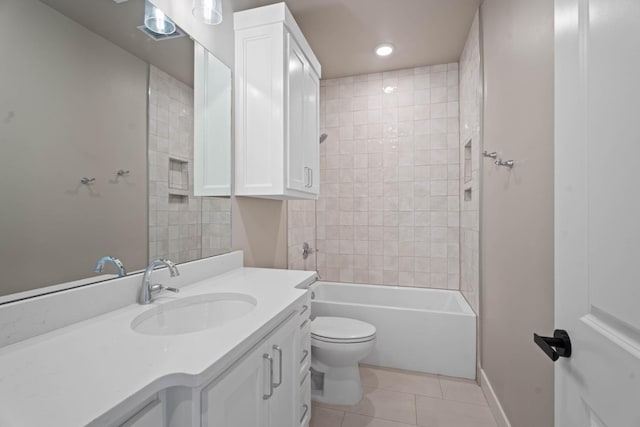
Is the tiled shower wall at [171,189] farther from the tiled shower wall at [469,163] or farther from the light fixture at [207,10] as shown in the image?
the tiled shower wall at [469,163]

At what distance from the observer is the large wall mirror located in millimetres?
792

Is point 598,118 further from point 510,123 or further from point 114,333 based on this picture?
point 114,333

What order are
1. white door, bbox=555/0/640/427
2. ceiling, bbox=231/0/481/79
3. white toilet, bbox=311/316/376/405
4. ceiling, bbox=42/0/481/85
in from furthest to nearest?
ceiling, bbox=231/0/481/79 → white toilet, bbox=311/316/376/405 → ceiling, bbox=42/0/481/85 → white door, bbox=555/0/640/427

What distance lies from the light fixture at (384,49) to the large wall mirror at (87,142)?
1.72 metres

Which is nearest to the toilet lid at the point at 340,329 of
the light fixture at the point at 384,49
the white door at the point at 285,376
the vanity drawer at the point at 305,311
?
the vanity drawer at the point at 305,311

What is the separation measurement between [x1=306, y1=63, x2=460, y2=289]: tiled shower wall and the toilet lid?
0.84 meters

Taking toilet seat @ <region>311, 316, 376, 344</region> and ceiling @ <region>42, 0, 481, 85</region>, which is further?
toilet seat @ <region>311, 316, 376, 344</region>

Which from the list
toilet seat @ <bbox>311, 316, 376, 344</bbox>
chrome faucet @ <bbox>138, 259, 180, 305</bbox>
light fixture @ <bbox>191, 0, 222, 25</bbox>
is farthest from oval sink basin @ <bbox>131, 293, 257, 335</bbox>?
light fixture @ <bbox>191, 0, 222, 25</bbox>

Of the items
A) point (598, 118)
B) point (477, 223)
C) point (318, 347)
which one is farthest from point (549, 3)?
point (318, 347)

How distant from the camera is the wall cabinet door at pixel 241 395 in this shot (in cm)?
70

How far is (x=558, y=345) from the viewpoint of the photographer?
0.65 meters

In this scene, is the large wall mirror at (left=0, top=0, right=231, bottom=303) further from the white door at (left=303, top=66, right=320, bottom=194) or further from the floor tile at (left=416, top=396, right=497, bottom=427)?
the floor tile at (left=416, top=396, right=497, bottom=427)

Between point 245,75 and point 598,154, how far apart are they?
5.58 ft

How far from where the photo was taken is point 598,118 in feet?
1.76
